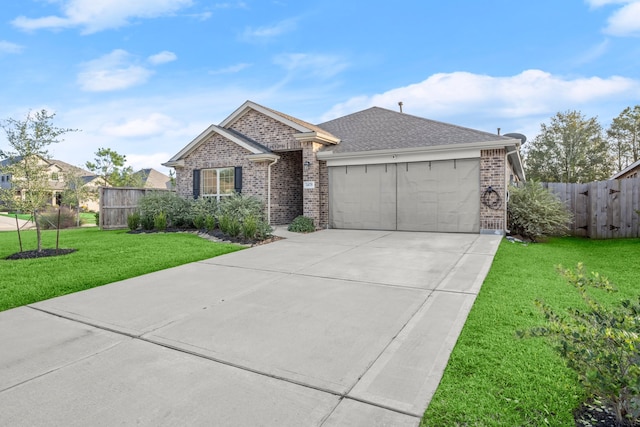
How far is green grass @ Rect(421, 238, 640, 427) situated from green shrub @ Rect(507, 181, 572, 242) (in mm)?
4293

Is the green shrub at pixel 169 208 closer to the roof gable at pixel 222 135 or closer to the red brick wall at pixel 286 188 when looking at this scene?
the roof gable at pixel 222 135

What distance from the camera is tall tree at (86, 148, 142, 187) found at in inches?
1205

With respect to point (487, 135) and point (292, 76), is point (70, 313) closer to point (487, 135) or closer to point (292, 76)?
point (487, 135)

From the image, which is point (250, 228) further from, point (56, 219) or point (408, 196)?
point (56, 219)

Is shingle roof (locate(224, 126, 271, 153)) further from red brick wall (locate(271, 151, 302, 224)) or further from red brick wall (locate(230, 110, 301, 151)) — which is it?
red brick wall (locate(271, 151, 302, 224))

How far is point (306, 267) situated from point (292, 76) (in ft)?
39.6

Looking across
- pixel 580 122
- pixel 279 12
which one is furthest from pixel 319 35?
pixel 580 122

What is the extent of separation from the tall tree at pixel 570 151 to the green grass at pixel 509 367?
3049cm

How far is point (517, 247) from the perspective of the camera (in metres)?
8.70

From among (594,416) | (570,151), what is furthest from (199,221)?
(570,151)

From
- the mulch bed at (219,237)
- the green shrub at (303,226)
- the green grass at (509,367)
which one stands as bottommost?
the green grass at (509,367)

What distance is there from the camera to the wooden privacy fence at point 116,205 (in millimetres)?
14047

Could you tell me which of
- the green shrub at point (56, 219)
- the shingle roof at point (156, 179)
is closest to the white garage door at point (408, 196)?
the green shrub at point (56, 219)

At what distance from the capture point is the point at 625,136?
30922 mm
